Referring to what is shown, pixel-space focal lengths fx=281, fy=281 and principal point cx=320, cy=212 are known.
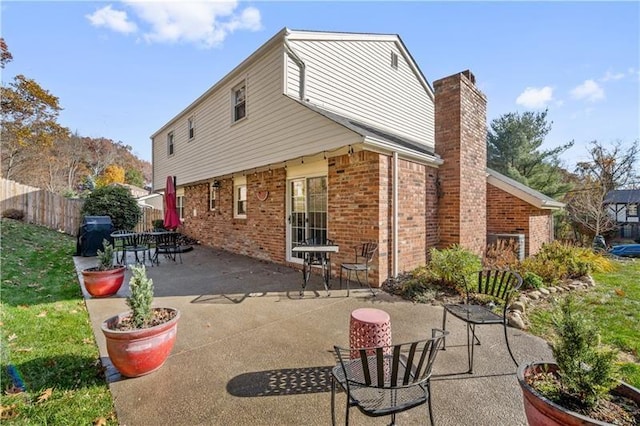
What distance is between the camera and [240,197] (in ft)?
33.7

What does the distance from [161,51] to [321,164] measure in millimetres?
6434

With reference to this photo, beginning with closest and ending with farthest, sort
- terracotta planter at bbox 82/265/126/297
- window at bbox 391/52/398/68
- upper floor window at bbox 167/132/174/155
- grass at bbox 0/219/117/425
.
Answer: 1. grass at bbox 0/219/117/425
2. terracotta planter at bbox 82/265/126/297
3. window at bbox 391/52/398/68
4. upper floor window at bbox 167/132/174/155

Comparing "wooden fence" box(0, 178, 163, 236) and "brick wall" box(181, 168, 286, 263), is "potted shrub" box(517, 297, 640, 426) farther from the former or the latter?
"wooden fence" box(0, 178, 163, 236)

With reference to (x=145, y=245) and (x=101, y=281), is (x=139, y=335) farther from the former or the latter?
(x=145, y=245)

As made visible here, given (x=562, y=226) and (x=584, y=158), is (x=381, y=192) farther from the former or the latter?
(x=584, y=158)

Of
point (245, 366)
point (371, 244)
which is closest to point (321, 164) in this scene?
point (371, 244)

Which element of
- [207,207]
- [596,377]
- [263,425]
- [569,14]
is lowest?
[263,425]

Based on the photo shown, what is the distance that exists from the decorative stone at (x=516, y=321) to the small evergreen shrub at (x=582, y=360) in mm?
2540

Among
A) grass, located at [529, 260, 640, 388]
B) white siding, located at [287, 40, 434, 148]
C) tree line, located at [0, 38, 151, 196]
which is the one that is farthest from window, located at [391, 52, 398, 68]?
tree line, located at [0, 38, 151, 196]

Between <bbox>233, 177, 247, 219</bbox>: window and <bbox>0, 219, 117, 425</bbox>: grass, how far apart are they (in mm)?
4928

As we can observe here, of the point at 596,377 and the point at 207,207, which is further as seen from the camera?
the point at 207,207

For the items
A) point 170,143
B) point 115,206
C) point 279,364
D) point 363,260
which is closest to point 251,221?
point 363,260

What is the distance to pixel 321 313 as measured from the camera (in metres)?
4.53

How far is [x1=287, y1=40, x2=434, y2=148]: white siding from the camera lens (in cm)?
793
